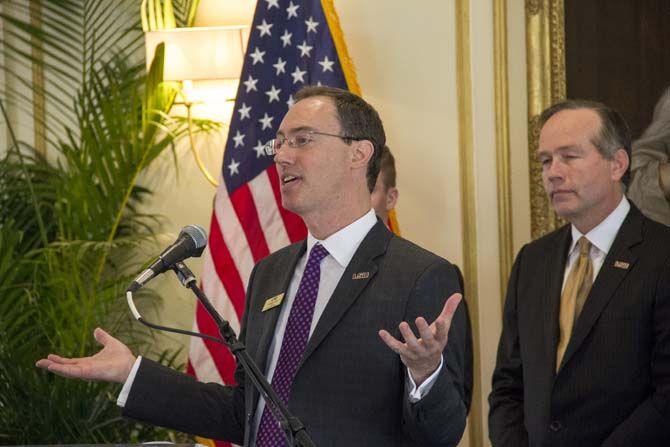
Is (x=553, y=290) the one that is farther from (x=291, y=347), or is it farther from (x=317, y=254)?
(x=291, y=347)

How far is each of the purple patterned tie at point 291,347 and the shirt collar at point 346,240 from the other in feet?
0.21

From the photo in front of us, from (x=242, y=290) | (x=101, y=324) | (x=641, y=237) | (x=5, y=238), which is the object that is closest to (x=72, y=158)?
(x=5, y=238)

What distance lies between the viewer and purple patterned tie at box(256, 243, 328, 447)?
2.78m

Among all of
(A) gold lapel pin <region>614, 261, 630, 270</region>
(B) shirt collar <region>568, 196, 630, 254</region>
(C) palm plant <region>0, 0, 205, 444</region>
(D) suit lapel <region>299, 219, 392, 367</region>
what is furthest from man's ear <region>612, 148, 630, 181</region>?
(C) palm plant <region>0, 0, 205, 444</region>

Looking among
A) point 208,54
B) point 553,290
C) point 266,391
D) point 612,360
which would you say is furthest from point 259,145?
point 266,391

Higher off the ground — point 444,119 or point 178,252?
point 444,119

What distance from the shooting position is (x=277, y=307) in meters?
2.92

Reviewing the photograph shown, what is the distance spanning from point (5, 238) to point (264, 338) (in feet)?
9.63

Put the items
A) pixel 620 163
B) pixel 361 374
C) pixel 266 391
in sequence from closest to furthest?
pixel 266 391 < pixel 361 374 < pixel 620 163

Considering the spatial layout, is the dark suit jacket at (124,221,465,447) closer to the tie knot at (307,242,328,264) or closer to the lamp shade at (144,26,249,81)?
the tie knot at (307,242,328,264)

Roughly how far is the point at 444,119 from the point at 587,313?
1896 millimetres

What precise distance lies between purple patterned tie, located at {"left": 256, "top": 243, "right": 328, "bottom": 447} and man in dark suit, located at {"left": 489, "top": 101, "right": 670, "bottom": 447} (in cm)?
93

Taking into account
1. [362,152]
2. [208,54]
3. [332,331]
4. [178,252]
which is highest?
[208,54]

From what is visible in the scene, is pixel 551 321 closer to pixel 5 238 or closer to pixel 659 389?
pixel 659 389
